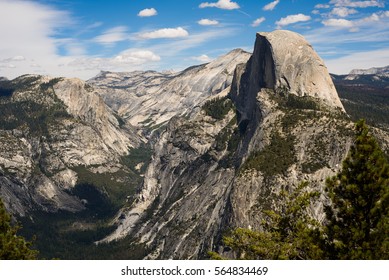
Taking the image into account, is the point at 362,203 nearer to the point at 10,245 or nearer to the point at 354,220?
the point at 354,220

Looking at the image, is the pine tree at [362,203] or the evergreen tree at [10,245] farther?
the evergreen tree at [10,245]

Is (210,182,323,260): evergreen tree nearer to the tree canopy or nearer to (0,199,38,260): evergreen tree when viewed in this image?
the tree canopy

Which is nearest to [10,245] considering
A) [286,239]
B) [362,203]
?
[286,239]

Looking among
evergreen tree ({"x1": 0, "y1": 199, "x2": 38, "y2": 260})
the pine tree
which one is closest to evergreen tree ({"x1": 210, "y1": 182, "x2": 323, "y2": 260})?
the pine tree

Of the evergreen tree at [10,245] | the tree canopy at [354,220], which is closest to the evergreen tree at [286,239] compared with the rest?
the tree canopy at [354,220]

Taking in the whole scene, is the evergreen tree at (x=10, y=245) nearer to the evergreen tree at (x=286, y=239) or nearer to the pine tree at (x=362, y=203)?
the evergreen tree at (x=286, y=239)
